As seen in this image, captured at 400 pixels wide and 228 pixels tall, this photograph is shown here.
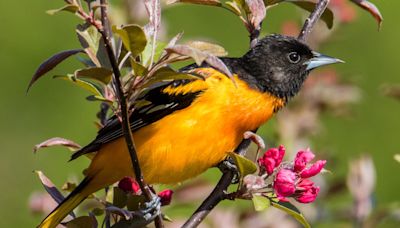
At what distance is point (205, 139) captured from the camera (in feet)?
11.9

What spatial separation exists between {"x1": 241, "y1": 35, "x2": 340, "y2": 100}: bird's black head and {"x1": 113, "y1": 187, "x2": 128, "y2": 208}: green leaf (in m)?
0.98

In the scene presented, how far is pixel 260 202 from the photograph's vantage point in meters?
2.91

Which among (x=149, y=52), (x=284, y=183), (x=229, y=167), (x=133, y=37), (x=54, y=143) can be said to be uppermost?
(x=133, y=37)

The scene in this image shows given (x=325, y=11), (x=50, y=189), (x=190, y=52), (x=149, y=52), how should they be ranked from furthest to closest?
(x=325, y=11) < (x=50, y=189) < (x=149, y=52) < (x=190, y=52)

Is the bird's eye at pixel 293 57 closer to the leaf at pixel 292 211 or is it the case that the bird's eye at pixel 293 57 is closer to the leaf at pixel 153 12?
the leaf at pixel 292 211

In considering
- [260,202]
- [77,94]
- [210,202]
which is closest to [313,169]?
[260,202]

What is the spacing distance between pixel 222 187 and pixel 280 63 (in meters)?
0.89

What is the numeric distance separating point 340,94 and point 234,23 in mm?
4597

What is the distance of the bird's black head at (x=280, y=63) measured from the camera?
155 inches

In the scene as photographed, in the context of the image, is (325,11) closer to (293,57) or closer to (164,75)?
(293,57)

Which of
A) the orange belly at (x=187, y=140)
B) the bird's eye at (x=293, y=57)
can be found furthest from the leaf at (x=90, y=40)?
the bird's eye at (x=293, y=57)

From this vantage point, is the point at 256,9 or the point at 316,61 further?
the point at 316,61

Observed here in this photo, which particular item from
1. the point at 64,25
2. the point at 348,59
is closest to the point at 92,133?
the point at 64,25

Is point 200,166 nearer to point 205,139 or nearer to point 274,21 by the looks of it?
point 205,139
